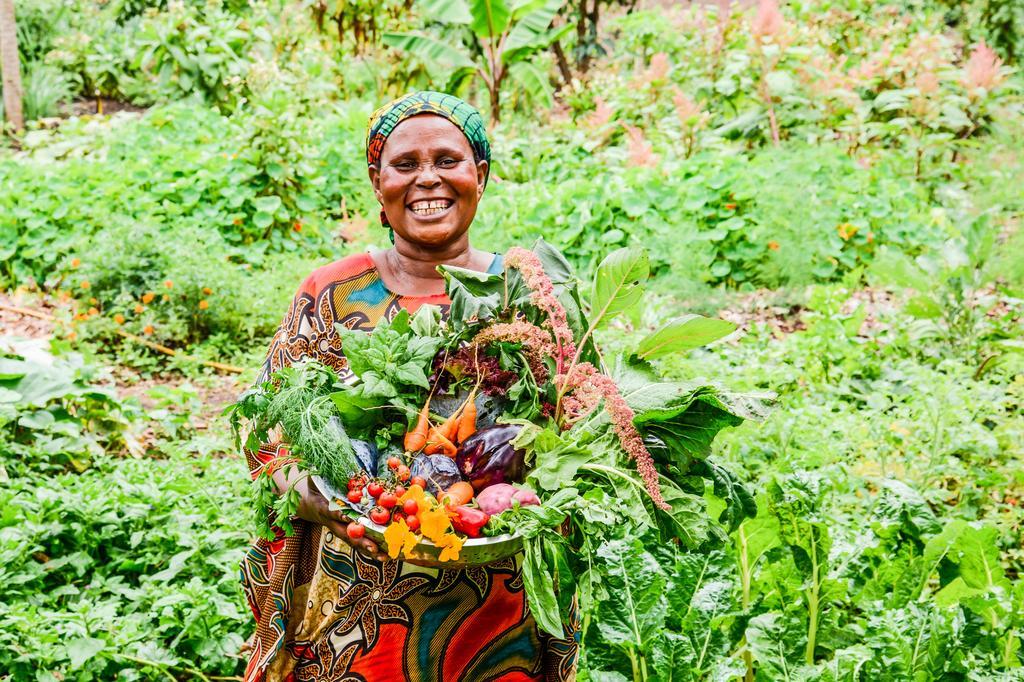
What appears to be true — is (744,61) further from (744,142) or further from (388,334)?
(388,334)

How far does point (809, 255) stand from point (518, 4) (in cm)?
400

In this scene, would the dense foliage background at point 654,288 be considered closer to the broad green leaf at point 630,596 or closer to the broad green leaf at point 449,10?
the broad green leaf at point 630,596

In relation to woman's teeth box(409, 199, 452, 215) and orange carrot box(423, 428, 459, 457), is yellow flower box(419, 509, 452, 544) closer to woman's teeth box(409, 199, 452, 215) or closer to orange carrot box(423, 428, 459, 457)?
orange carrot box(423, 428, 459, 457)

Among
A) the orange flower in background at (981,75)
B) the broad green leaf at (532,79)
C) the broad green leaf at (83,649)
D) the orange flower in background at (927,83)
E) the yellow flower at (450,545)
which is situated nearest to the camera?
the yellow flower at (450,545)

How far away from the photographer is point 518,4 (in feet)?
27.8

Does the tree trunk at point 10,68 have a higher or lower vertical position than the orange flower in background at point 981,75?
lower

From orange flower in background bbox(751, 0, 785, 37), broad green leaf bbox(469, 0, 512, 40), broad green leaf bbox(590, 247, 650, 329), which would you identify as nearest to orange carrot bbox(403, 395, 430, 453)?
broad green leaf bbox(590, 247, 650, 329)

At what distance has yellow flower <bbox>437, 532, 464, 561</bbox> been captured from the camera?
151 cm

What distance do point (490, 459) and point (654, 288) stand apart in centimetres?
428

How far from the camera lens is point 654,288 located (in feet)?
19.2

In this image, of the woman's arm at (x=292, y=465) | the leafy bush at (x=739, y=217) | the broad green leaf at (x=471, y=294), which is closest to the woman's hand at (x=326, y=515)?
the woman's arm at (x=292, y=465)

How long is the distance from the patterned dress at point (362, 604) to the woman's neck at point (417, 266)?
0.9 inches

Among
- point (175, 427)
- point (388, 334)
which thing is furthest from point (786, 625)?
point (175, 427)

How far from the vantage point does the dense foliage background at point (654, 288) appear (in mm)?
2537
